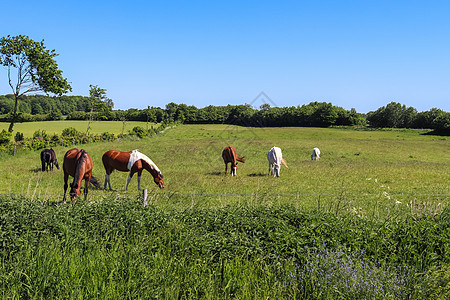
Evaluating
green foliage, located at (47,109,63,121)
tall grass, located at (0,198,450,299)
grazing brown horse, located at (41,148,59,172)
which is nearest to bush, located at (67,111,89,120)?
green foliage, located at (47,109,63,121)

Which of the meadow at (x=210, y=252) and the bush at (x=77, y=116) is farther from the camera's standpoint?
the bush at (x=77, y=116)

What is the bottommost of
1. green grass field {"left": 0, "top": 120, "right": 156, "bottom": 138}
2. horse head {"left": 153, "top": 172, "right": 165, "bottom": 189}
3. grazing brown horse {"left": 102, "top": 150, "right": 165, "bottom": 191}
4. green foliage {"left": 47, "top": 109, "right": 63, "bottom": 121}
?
horse head {"left": 153, "top": 172, "right": 165, "bottom": 189}

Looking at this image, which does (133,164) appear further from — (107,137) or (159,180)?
(107,137)

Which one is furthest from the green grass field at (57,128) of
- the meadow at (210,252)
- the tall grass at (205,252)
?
the tall grass at (205,252)

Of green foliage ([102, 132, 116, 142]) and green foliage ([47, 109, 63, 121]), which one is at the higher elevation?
green foliage ([47, 109, 63, 121])

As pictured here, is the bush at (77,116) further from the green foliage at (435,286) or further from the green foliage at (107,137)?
the green foliage at (435,286)

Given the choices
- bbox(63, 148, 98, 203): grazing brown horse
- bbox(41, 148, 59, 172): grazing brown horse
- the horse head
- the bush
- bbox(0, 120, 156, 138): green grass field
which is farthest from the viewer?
the bush

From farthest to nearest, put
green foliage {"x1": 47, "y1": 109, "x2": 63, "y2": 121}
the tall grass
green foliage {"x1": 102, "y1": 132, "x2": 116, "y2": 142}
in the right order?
green foliage {"x1": 47, "y1": 109, "x2": 63, "y2": 121} < green foliage {"x1": 102, "y1": 132, "x2": 116, "y2": 142} < the tall grass

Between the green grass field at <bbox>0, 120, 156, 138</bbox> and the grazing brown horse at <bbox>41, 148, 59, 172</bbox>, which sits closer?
the grazing brown horse at <bbox>41, 148, 59, 172</bbox>

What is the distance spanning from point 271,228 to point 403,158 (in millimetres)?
31472

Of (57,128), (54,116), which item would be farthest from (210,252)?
(54,116)

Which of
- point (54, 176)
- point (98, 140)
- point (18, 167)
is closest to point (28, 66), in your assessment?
point (98, 140)

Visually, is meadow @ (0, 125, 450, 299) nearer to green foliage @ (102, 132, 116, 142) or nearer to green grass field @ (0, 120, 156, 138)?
green foliage @ (102, 132, 116, 142)

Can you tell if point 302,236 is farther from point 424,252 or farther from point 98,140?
point 98,140
